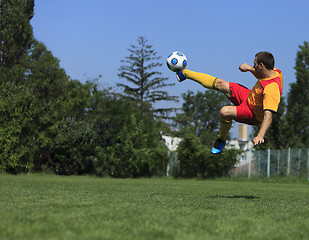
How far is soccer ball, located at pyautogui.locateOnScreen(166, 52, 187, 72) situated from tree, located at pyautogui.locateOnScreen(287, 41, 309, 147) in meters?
25.4

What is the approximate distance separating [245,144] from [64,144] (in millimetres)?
59395

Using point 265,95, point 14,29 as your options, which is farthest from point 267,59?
point 14,29

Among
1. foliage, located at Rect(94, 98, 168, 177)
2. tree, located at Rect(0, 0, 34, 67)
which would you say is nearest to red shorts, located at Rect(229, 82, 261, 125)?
foliage, located at Rect(94, 98, 168, 177)

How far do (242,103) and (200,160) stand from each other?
18408 millimetres

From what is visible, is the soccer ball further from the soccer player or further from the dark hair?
the dark hair

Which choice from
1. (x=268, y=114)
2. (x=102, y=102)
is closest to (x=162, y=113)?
(x=102, y=102)

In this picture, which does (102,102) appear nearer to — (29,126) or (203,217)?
(29,126)

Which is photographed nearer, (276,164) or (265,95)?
(265,95)

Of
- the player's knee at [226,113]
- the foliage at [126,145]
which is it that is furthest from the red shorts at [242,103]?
the foliage at [126,145]

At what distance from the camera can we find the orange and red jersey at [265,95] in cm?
620

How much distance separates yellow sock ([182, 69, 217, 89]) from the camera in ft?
22.9

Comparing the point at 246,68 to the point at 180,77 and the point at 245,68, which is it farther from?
the point at 180,77

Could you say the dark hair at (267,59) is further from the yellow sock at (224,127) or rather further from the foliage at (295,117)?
the foliage at (295,117)

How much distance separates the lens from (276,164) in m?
23.1
